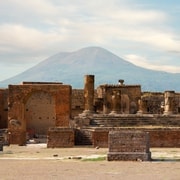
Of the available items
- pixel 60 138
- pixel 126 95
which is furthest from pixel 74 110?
pixel 60 138

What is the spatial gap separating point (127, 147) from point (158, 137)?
31.0 feet

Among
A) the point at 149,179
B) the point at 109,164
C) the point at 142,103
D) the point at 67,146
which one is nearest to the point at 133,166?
the point at 109,164

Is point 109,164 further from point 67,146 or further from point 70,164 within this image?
point 67,146

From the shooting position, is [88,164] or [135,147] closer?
[88,164]

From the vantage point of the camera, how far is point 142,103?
165 feet

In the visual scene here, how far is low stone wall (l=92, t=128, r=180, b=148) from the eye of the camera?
100 ft

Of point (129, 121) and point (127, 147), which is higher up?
point (129, 121)

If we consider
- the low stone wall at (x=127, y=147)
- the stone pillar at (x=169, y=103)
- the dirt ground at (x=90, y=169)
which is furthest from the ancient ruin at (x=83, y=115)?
the dirt ground at (x=90, y=169)

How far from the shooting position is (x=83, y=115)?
39.2 m

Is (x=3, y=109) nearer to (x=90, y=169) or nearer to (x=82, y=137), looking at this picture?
(x=82, y=137)

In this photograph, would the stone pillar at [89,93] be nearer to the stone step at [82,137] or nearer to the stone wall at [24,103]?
the stone wall at [24,103]

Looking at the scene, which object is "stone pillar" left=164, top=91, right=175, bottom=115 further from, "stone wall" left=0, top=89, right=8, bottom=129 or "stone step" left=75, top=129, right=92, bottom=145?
"stone wall" left=0, top=89, right=8, bottom=129

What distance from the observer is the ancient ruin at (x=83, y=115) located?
31.5m

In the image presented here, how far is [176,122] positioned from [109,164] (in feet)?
62.1
